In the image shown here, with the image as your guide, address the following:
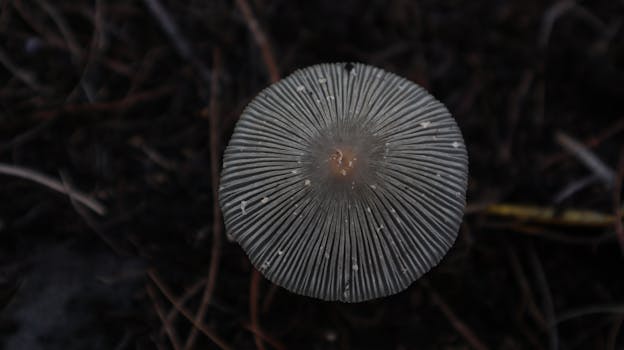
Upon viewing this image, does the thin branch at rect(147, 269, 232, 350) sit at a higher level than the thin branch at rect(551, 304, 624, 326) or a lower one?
lower

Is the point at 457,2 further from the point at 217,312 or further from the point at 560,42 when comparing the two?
the point at 217,312

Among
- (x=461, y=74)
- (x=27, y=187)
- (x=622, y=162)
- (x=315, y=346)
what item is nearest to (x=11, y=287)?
(x=27, y=187)

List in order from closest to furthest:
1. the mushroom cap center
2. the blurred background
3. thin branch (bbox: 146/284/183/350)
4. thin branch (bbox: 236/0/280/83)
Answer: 1. the mushroom cap center
2. thin branch (bbox: 146/284/183/350)
3. the blurred background
4. thin branch (bbox: 236/0/280/83)

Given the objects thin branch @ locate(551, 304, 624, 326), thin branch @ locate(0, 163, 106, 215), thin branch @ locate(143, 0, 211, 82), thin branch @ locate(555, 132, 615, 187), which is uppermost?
thin branch @ locate(143, 0, 211, 82)

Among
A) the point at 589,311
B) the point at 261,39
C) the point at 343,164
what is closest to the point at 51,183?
the point at 261,39

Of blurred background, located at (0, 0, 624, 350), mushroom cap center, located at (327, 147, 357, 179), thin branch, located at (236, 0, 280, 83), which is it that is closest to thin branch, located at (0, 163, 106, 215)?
blurred background, located at (0, 0, 624, 350)

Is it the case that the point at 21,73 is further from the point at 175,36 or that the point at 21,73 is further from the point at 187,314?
the point at 187,314

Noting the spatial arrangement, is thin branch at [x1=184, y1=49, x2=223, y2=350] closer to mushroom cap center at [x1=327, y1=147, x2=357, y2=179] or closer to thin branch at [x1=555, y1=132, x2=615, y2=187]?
mushroom cap center at [x1=327, y1=147, x2=357, y2=179]

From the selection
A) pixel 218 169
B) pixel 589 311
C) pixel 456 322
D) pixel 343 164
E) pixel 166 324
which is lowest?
pixel 166 324
